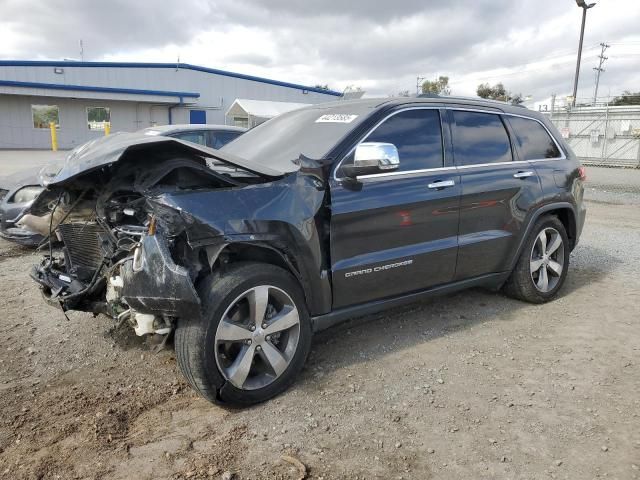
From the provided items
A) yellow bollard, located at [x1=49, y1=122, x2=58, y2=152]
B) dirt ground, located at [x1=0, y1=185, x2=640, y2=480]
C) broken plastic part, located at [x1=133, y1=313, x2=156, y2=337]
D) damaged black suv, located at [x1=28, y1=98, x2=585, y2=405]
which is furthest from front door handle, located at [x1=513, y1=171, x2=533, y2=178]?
yellow bollard, located at [x1=49, y1=122, x2=58, y2=152]

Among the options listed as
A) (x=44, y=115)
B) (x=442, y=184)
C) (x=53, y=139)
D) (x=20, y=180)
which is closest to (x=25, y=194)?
(x=20, y=180)

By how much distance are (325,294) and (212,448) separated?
3.86 ft

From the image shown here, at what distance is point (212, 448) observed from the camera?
274cm

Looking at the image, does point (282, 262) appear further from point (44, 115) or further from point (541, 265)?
point (44, 115)

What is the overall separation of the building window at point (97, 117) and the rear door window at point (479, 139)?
100 ft

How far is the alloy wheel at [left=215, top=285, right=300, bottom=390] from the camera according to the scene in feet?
9.92

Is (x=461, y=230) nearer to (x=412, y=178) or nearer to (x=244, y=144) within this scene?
(x=412, y=178)

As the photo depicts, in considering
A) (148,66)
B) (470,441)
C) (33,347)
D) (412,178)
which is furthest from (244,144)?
(148,66)

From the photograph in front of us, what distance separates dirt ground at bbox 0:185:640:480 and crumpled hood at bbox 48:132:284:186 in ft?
4.59

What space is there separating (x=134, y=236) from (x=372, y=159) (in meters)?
1.55

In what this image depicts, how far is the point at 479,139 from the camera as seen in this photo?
443 cm

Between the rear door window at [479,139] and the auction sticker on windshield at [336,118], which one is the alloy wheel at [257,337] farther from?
the rear door window at [479,139]

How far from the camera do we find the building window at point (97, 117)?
3075cm

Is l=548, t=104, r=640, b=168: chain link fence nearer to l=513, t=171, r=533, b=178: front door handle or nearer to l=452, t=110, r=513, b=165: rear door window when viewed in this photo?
l=513, t=171, r=533, b=178: front door handle
